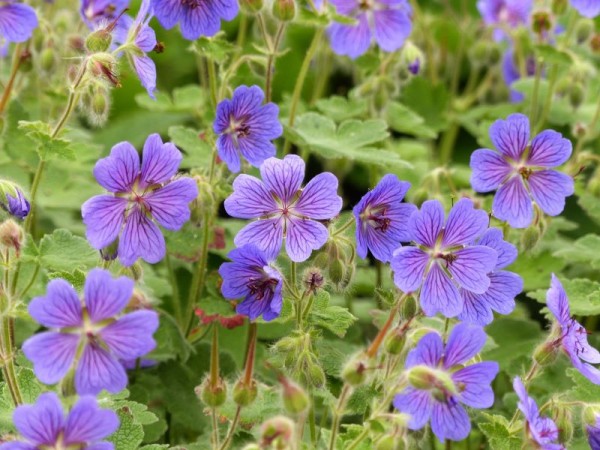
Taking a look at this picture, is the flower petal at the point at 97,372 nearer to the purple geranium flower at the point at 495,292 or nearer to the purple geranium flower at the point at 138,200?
the purple geranium flower at the point at 138,200

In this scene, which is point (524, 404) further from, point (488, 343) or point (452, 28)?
point (452, 28)

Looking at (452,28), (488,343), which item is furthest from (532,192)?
(452,28)

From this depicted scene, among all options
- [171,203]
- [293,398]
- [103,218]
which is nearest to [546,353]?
[293,398]

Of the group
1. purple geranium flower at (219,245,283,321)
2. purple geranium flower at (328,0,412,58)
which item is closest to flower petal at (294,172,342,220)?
purple geranium flower at (219,245,283,321)

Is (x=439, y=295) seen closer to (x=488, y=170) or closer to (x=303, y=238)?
(x=303, y=238)

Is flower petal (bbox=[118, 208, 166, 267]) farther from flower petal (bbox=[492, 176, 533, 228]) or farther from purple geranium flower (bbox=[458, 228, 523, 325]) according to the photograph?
flower petal (bbox=[492, 176, 533, 228])

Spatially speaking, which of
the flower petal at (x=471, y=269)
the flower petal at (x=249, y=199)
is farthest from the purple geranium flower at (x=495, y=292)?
the flower petal at (x=249, y=199)
